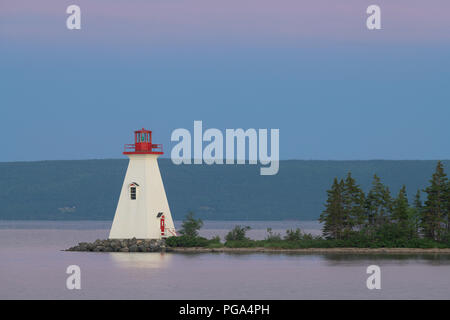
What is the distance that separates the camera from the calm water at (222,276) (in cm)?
4494

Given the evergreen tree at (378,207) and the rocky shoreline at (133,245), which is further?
the rocky shoreline at (133,245)

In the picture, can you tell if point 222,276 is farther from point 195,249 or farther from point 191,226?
point 191,226

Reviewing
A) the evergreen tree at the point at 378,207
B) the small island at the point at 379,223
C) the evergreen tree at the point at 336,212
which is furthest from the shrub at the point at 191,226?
the evergreen tree at the point at 378,207

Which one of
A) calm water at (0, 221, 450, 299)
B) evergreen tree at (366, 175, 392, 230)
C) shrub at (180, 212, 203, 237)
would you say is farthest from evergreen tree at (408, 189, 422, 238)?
shrub at (180, 212, 203, 237)

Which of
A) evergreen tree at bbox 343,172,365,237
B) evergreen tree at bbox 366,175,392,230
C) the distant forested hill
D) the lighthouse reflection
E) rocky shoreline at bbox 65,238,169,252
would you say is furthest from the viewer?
the distant forested hill

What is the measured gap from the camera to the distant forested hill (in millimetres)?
180000

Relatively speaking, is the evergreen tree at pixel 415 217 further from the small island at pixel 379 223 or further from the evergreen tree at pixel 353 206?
the evergreen tree at pixel 353 206

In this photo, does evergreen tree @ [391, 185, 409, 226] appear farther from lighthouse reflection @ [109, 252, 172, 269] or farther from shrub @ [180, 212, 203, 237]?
lighthouse reflection @ [109, 252, 172, 269]

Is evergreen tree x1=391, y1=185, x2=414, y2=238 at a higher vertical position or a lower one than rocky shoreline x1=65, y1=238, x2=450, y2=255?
higher

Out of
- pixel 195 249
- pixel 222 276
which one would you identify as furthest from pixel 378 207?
pixel 222 276

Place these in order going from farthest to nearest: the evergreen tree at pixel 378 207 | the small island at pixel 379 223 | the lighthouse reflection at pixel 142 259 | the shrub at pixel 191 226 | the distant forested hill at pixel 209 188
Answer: the distant forested hill at pixel 209 188 < the shrub at pixel 191 226 < the evergreen tree at pixel 378 207 < the small island at pixel 379 223 < the lighthouse reflection at pixel 142 259

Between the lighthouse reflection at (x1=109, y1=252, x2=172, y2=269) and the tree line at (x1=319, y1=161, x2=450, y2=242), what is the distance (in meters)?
9.90
